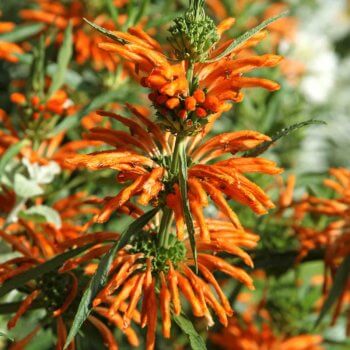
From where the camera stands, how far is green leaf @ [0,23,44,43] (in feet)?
6.39

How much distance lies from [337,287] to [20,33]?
1.10 meters

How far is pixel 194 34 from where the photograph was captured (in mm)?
1161

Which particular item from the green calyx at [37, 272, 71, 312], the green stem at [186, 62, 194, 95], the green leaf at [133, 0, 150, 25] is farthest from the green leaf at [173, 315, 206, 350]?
the green leaf at [133, 0, 150, 25]

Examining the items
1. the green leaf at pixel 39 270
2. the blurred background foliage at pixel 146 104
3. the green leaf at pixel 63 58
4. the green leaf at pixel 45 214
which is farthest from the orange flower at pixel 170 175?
the green leaf at pixel 63 58

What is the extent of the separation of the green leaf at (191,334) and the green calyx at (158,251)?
0.34 ft

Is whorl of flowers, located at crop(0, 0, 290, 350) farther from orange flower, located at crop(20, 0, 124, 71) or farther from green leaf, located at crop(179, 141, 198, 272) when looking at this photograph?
orange flower, located at crop(20, 0, 124, 71)

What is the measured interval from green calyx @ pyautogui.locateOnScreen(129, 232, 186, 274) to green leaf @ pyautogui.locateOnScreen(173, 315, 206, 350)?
0.34ft

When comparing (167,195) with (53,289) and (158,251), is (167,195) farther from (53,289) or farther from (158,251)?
(53,289)

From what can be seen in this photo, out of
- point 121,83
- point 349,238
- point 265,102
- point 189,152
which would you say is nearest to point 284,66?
point 265,102

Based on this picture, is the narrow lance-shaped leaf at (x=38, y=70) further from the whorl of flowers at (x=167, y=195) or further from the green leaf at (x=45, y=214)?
the whorl of flowers at (x=167, y=195)

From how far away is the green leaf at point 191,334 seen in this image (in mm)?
1192

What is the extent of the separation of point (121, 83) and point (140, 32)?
0.88 m

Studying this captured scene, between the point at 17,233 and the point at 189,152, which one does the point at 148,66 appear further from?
the point at 17,233

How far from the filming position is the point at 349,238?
1.58 m
